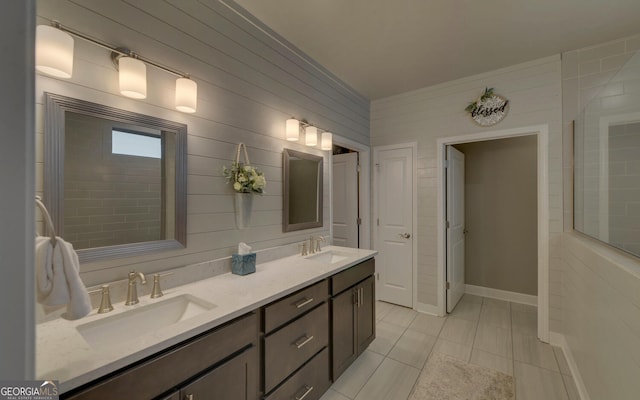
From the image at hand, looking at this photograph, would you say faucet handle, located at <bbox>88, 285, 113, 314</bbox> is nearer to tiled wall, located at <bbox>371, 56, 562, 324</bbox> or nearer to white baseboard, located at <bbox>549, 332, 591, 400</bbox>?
white baseboard, located at <bbox>549, 332, 591, 400</bbox>

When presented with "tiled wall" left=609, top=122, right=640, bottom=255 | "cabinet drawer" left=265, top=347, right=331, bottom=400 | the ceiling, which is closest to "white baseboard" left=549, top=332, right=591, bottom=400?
"tiled wall" left=609, top=122, right=640, bottom=255

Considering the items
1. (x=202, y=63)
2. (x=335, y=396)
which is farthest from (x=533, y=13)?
(x=335, y=396)

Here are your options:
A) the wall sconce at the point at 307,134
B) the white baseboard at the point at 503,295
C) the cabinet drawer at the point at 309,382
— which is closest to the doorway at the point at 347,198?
the wall sconce at the point at 307,134

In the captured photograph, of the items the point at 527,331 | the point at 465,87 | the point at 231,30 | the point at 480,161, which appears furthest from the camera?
the point at 480,161

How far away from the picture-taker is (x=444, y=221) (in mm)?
3113

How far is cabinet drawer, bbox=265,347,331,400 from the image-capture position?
4.79 feet

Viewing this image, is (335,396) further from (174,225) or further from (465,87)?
(465,87)

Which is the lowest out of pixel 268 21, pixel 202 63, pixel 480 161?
pixel 480 161

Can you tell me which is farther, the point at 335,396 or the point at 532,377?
the point at 532,377

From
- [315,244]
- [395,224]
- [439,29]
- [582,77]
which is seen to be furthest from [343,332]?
[582,77]

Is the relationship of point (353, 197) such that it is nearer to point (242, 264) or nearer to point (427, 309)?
point (427, 309)

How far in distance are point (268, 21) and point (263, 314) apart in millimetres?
2089

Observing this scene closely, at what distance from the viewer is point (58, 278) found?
75cm

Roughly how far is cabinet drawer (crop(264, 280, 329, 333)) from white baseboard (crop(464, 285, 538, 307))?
9.99 feet
